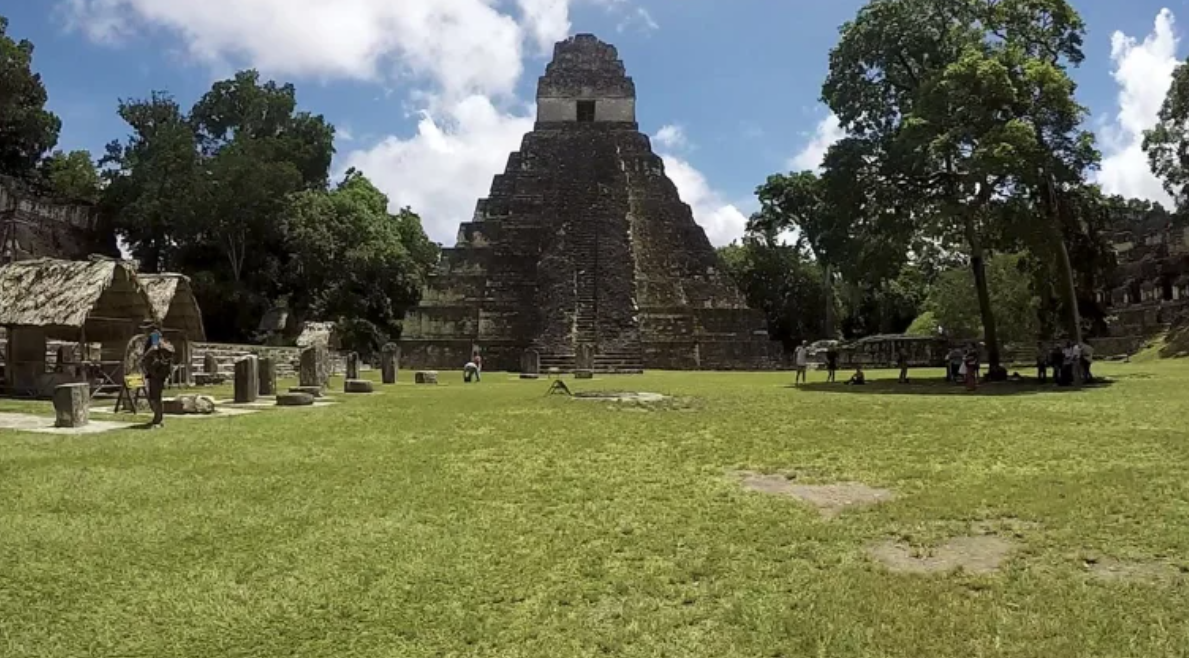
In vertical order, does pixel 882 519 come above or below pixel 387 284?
below

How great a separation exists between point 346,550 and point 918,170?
17.5m

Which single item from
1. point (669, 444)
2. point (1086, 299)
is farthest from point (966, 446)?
point (1086, 299)

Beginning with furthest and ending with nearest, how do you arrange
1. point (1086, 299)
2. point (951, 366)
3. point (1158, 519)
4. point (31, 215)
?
point (31, 215) < point (1086, 299) < point (951, 366) < point (1158, 519)

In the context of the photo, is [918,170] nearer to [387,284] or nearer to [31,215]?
[387,284]

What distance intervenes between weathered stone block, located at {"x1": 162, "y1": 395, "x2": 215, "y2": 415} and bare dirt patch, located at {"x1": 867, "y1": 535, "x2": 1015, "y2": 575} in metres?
10.4

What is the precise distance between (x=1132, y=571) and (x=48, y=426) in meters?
11.4

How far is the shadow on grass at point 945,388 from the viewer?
1695 centimetres

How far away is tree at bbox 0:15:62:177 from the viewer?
3853 cm

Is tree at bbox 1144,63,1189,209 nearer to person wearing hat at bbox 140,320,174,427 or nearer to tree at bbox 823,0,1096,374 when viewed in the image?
tree at bbox 823,0,1096,374

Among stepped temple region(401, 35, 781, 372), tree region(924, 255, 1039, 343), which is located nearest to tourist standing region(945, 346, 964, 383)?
stepped temple region(401, 35, 781, 372)

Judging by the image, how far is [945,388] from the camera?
18.7 meters

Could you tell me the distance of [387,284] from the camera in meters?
42.1

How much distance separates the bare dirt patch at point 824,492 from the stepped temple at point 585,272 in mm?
18713

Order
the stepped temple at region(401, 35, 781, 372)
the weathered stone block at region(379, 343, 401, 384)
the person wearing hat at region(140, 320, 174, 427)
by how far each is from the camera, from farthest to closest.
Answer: the stepped temple at region(401, 35, 781, 372)
the weathered stone block at region(379, 343, 401, 384)
the person wearing hat at region(140, 320, 174, 427)
